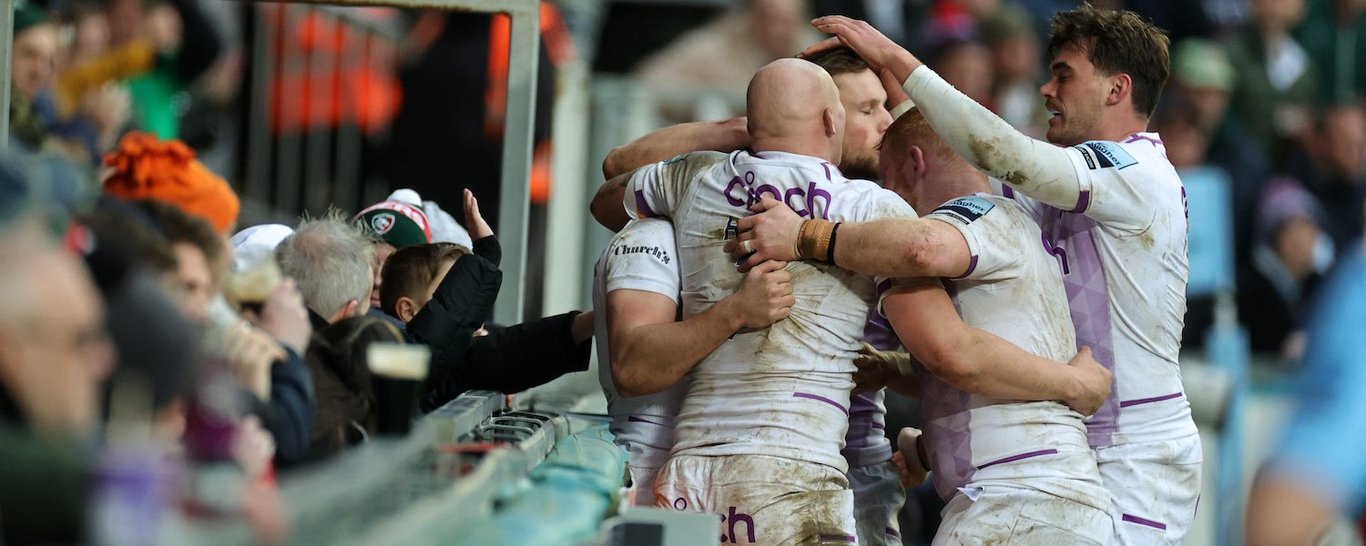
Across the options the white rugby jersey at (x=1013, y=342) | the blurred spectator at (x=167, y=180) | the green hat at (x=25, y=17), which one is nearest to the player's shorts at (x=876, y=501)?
the white rugby jersey at (x=1013, y=342)

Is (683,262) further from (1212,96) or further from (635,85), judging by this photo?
(1212,96)

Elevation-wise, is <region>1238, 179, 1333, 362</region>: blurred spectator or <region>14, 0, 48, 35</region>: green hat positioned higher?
<region>14, 0, 48, 35</region>: green hat

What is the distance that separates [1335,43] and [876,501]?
7.83 meters

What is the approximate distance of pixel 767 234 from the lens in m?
3.59

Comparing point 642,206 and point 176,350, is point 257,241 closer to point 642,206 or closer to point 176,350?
point 642,206

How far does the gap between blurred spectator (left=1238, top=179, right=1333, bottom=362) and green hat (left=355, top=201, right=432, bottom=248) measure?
20.6ft

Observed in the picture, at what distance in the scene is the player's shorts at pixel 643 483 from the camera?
151 inches

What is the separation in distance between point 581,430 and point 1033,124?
587 centimetres

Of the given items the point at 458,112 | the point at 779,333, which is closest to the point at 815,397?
the point at 779,333

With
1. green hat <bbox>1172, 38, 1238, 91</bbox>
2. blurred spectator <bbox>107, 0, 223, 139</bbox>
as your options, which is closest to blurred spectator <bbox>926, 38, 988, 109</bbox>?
green hat <bbox>1172, 38, 1238, 91</bbox>

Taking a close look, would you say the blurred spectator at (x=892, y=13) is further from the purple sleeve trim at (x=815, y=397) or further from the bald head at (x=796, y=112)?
the purple sleeve trim at (x=815, y=397)

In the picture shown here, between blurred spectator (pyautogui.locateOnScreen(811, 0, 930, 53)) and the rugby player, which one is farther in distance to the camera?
blurred spectator (pyautogui.locateOnScreen(811, 0, 930, 53))

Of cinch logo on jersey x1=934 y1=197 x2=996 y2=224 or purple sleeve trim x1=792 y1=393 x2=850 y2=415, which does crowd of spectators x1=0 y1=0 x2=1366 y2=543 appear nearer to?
purple sleeve trim x1=792 y1=393 x2=850 y2=415

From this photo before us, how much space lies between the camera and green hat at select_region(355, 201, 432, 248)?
14.9 ft
